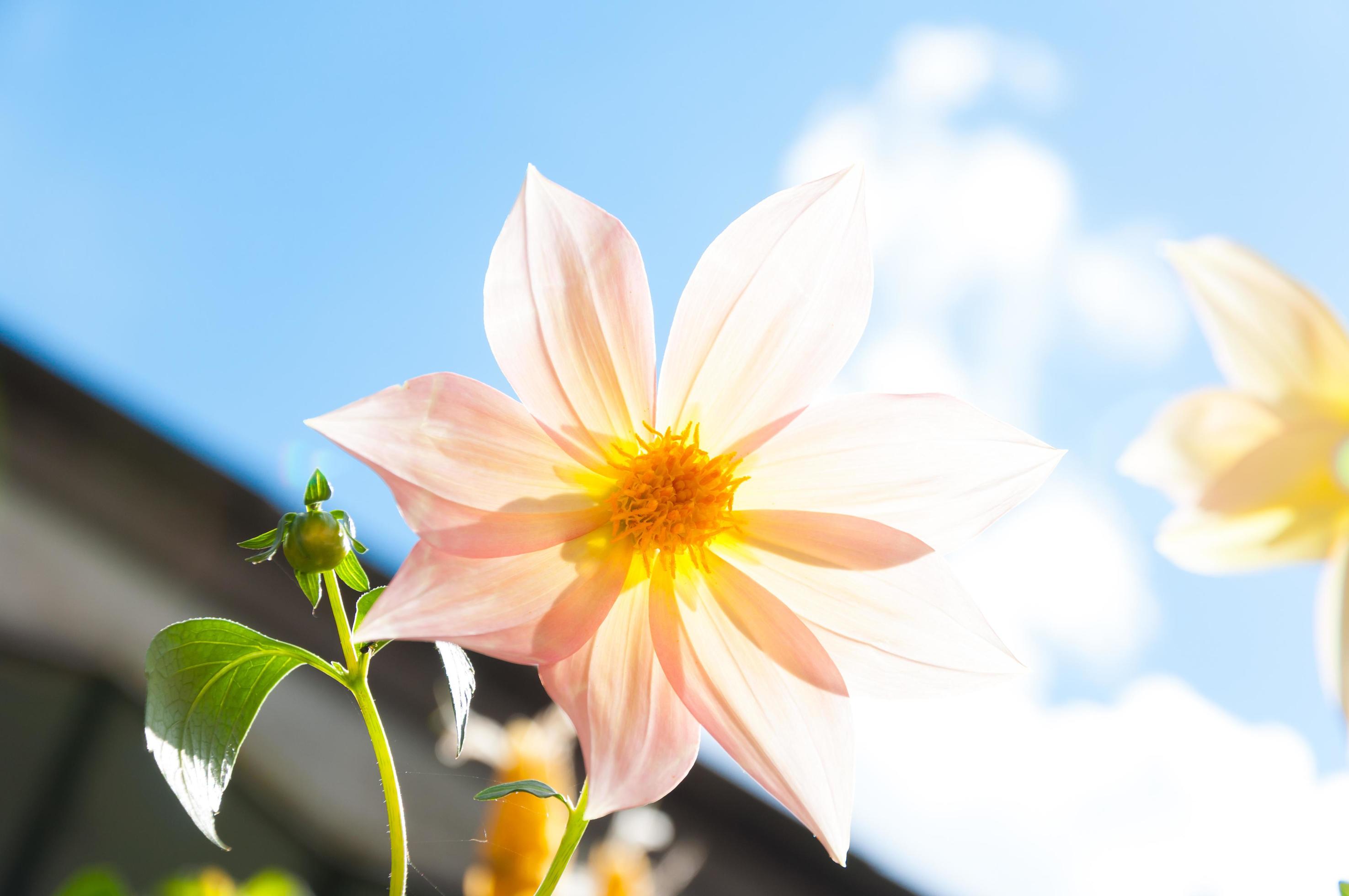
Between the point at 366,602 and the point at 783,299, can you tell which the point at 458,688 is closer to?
the point at 366,602

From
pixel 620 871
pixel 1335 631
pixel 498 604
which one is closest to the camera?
pixel 1335 631

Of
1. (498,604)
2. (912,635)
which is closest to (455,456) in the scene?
(498,604)

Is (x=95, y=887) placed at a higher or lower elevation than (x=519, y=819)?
higher

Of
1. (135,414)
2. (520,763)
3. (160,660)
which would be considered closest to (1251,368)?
(160,660)

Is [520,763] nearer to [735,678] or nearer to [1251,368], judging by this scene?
[735,678]

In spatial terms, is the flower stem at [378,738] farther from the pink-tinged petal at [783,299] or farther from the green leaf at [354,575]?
the pink-tinged petal at [783,299]

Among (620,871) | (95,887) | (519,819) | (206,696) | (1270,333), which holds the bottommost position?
(620,871)

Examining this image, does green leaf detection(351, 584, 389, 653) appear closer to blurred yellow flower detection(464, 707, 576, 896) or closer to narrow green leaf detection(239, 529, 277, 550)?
narrow green leaf detection(239, 529, 277, 550)

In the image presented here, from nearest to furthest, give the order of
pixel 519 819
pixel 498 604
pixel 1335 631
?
pixel 1335 631
pixel 498 604
pixel 519 819
